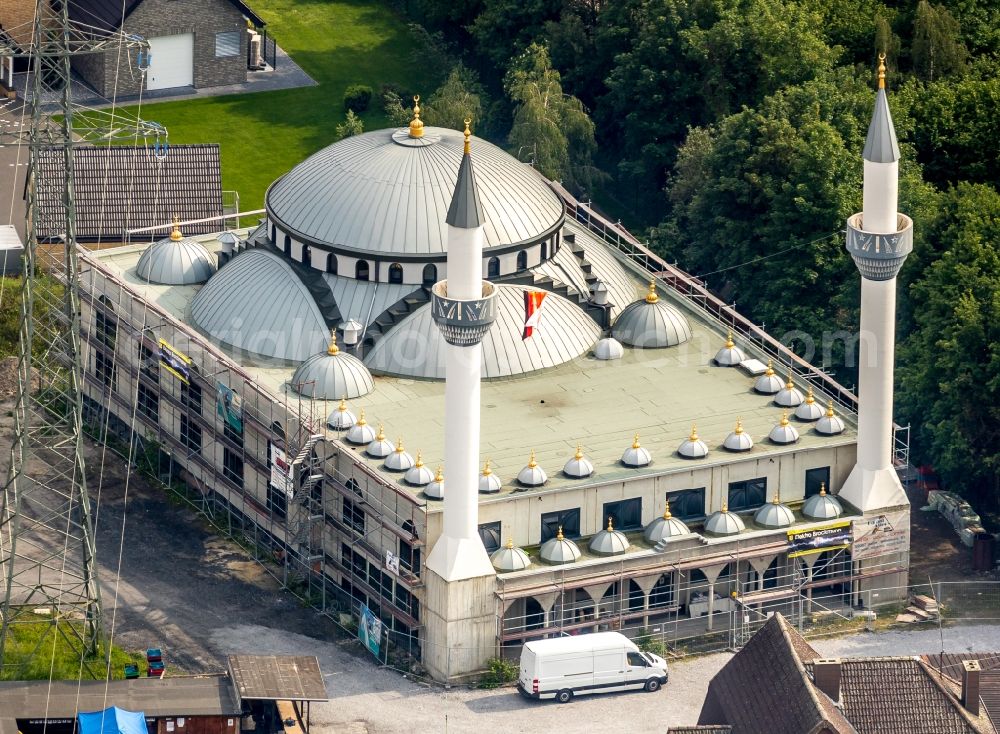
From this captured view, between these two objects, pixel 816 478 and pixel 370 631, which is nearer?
pixel 370 631

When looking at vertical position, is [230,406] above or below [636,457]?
above

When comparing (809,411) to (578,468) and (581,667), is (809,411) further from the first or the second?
(581,667)

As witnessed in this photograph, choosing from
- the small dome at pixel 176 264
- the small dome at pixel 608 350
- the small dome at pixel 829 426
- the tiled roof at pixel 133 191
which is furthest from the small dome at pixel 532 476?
the tiled roof at pixel 133 191

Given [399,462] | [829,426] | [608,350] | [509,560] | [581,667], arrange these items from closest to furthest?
[581,667] → [509,560] → [399,462] → [829,426] → [608,350]

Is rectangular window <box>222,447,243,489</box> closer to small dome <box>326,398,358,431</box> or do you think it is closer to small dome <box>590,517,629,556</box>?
small dome <box>326,398,358,431</box>

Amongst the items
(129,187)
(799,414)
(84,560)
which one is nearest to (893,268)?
(799,414)

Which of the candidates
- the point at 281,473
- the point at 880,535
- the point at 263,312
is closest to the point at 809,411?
the point at 880,535
